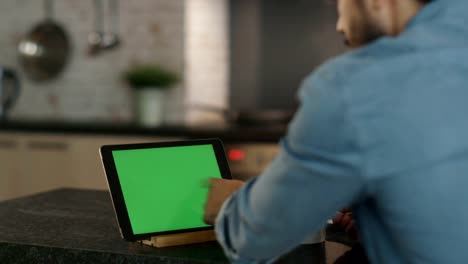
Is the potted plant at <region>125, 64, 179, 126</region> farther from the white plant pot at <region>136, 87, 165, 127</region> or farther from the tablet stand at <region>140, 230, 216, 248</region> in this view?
the tablet stand at <region>140, 230, 216, 248</region>

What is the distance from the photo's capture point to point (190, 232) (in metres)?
1.33

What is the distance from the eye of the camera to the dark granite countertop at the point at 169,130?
3.50 meters

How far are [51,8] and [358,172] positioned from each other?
3691 millimetres

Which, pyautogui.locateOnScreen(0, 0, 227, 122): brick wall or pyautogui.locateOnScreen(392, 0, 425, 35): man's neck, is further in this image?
pyautogui.locateOnScreen(0, 0, 227, 122): brick wall

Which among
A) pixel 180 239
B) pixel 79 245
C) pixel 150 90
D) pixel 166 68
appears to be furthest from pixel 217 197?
pixel 166 68

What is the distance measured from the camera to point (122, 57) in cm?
419

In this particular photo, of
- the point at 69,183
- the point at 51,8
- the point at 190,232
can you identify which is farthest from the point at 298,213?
the point at 51,8

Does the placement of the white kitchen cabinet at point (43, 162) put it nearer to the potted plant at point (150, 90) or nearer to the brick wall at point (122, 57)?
the brick wall at point (122, 57)

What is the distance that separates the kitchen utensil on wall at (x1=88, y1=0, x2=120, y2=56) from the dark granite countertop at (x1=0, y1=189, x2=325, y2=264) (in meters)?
2.62

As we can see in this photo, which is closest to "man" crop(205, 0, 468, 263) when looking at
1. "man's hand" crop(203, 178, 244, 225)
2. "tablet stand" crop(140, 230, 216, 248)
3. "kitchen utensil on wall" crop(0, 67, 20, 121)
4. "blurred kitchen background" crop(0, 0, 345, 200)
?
"man's hand" crop(203, 178, 244, 225)

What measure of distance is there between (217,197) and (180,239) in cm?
15

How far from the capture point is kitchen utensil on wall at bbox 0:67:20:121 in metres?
4.34

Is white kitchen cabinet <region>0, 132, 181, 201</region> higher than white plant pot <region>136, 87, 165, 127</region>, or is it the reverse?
white plant pot <region>136, 87, 165, 127</region>

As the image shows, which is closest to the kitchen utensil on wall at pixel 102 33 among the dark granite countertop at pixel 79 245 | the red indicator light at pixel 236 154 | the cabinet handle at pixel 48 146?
the cabinet handle at pixel 48 146
